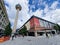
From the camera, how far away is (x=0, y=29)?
7094cm

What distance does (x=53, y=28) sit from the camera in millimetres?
92625

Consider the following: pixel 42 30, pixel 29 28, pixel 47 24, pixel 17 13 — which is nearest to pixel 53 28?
pixel 47 24

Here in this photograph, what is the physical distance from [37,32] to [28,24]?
11.0m

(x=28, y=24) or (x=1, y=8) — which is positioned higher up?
(x=1, y=8)

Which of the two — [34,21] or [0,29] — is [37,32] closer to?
[34,21]

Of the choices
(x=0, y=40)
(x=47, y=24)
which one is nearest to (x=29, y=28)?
(x=47, y=24)

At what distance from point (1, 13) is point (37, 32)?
1017 inches

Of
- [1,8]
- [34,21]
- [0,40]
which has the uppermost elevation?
[1,8]

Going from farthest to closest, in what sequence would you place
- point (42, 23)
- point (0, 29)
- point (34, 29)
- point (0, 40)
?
point (42, 23), point (34, 29), point (0, 29), point (0, 40)

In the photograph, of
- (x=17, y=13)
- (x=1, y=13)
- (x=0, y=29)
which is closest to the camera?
(x=0, y=29)

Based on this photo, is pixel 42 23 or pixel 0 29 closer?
pixel 0 29

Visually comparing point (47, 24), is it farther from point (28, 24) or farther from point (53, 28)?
point (28, 24)

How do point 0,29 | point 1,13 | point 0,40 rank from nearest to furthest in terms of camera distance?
1. point 0,40
2. point 0,29
3. point 1,13

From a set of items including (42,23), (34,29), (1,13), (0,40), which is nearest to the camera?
(0,40)
